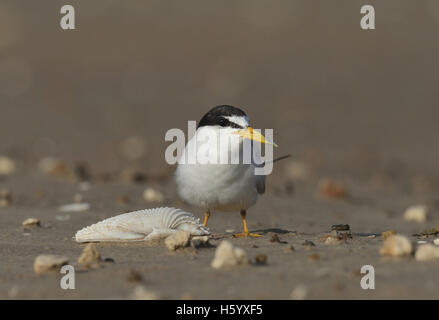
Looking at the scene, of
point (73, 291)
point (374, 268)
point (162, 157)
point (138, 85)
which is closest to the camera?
point (73, 291)

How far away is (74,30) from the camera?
A: 1905 centimetres

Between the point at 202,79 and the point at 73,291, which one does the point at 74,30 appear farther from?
the point at 73,291

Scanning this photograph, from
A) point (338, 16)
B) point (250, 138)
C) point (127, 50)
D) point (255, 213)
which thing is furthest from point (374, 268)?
point (338, 16)

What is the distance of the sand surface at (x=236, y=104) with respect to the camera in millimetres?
4258

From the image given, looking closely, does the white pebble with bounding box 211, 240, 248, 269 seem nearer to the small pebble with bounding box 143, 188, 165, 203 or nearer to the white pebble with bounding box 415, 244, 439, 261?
the white pebble with bounding box 415, 244, 439, 261

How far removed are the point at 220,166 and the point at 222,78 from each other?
36.1 ft

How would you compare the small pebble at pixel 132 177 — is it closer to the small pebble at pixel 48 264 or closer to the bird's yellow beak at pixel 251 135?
the bird's yellow beak at pixel 251 135

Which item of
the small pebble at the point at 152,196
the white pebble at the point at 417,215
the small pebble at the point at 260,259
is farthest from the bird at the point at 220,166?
the white pebble at the point at 417,215

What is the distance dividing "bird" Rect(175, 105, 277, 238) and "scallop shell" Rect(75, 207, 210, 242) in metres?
0.31

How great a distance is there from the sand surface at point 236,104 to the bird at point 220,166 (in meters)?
0.33

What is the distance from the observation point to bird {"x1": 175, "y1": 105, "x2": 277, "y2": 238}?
17.8ft

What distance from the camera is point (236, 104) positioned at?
14477 millimetres

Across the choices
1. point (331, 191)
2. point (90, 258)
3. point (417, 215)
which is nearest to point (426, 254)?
point (90, 258)
